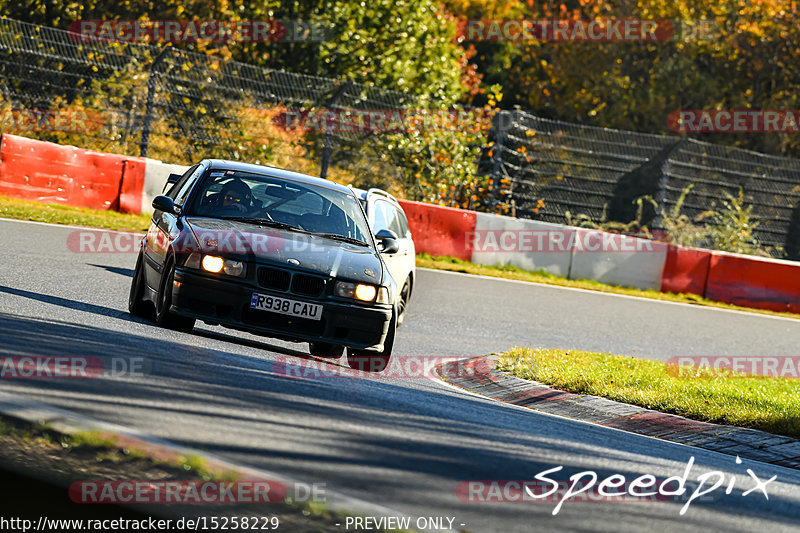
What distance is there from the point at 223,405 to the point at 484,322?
845cm

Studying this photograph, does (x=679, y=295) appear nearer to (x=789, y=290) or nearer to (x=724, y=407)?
(x=789, y=290)

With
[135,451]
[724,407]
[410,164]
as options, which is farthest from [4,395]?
[410,164]

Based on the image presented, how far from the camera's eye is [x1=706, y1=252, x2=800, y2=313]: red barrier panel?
2006cm

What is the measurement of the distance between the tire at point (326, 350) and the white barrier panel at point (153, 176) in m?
10.5

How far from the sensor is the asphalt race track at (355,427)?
4.90m

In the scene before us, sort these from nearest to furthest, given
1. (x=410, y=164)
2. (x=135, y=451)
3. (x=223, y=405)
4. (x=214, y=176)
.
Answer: (x=135, y=451), (x=223, y=405), (x=214, y=176), (x=410, y=164)

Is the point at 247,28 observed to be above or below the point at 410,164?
above

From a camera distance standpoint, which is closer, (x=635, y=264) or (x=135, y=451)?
(x=135, y=451)

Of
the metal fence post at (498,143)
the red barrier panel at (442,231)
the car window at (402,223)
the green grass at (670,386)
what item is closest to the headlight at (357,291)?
the green grass at (670,386)

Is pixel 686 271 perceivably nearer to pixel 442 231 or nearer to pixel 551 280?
pixel 551 280

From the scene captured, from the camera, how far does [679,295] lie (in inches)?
Answer: 795

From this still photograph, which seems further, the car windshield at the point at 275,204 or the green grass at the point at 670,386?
the car windshield at the point at 275,204

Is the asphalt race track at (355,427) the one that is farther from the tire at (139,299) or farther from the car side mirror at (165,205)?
the car side mirror at (165,205)

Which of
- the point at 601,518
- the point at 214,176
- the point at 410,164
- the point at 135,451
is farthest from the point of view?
the point at 410,164
